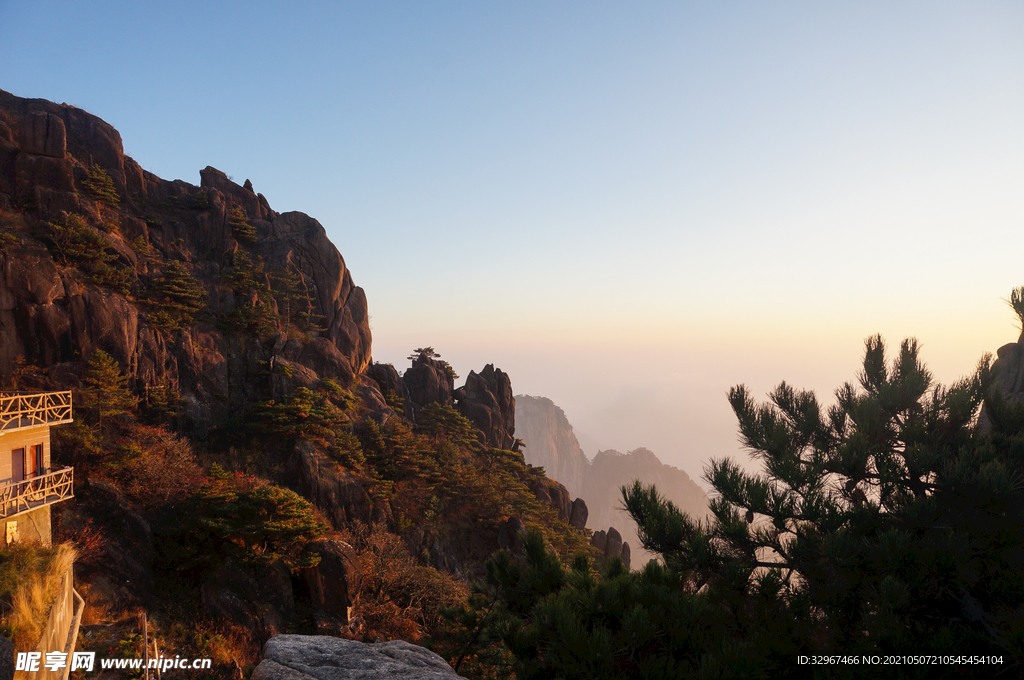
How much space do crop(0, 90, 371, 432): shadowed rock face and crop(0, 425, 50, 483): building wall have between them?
28.2ft

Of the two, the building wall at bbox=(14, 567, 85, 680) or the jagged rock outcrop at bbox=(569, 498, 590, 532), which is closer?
the building wall at bbox=(14, 567, 85, 680)

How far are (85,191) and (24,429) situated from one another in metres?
20.2

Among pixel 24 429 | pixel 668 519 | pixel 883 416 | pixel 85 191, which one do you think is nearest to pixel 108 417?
pixel 24 429

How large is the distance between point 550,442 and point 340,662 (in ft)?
608

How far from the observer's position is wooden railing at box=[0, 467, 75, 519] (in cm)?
1149

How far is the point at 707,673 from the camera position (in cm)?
412

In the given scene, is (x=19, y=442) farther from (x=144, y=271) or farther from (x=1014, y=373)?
(x=1014, y=373)

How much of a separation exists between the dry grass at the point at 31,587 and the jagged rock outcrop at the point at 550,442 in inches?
6651

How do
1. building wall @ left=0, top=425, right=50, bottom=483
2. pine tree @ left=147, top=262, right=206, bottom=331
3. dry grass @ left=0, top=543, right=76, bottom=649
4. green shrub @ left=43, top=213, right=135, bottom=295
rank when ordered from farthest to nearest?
pine tree @ left=147, top=262, right=206, bottom=331 < green shrub @ left=43, top=213, right=135, bottom=295 < building wall @ left=0, top=425, right=50, bottom=483 < dry grass @ left=0, top=543, right=76, bottom=649

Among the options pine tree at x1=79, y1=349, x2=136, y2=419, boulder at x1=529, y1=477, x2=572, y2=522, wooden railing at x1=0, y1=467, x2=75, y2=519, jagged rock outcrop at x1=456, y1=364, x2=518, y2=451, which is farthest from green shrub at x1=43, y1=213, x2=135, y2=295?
boulder at x1=529, y1=477, x2=572, y2=522

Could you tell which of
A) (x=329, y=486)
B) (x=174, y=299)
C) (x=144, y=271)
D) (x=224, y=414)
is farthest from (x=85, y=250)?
(x=329, y=486)

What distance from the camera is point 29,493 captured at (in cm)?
1219

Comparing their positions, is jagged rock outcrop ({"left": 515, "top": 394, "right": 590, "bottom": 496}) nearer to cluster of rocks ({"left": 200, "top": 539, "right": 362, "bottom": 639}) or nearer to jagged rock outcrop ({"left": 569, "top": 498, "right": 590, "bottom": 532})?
jagged rock outcrop ({"left": 569, "top": 498, "right": 590, "bottom": 532})

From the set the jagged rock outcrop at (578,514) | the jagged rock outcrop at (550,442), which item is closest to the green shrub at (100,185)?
the jagged rock outcrop at (578,514)
